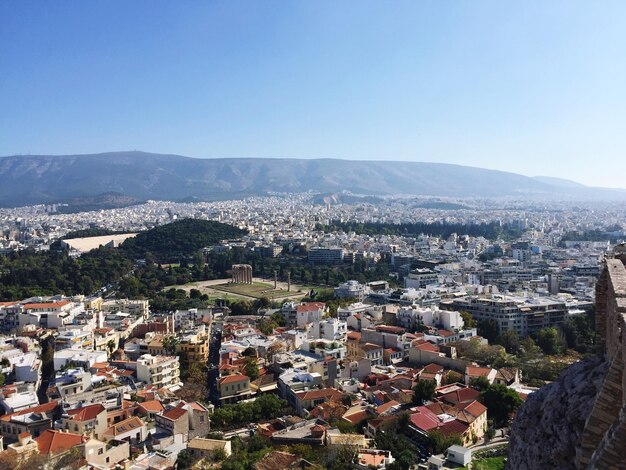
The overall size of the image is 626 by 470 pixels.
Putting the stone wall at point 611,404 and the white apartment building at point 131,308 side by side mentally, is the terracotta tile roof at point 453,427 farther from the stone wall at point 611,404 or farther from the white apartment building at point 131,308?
the white apartment building at point 131,308

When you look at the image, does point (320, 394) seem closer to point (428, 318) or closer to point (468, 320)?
point (428, 318)

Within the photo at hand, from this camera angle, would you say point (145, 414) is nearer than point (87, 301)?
Yes

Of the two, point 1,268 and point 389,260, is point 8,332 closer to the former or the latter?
point 1,268

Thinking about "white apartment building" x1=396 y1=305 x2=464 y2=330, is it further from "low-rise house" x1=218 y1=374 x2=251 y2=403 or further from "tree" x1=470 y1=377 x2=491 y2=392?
"low-rise house" x1=218 y1=374 x2=251 y2=403

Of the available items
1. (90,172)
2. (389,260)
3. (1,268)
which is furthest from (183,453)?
(90,172)

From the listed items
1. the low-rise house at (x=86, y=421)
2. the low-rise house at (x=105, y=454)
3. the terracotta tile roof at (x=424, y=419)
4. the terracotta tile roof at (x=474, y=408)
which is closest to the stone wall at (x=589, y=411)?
the terracotta tile roof at (x=424, y=419)

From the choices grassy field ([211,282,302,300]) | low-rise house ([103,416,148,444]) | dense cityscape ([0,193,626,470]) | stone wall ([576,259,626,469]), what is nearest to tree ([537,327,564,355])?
dense cityscape ([0,193,626,470])
